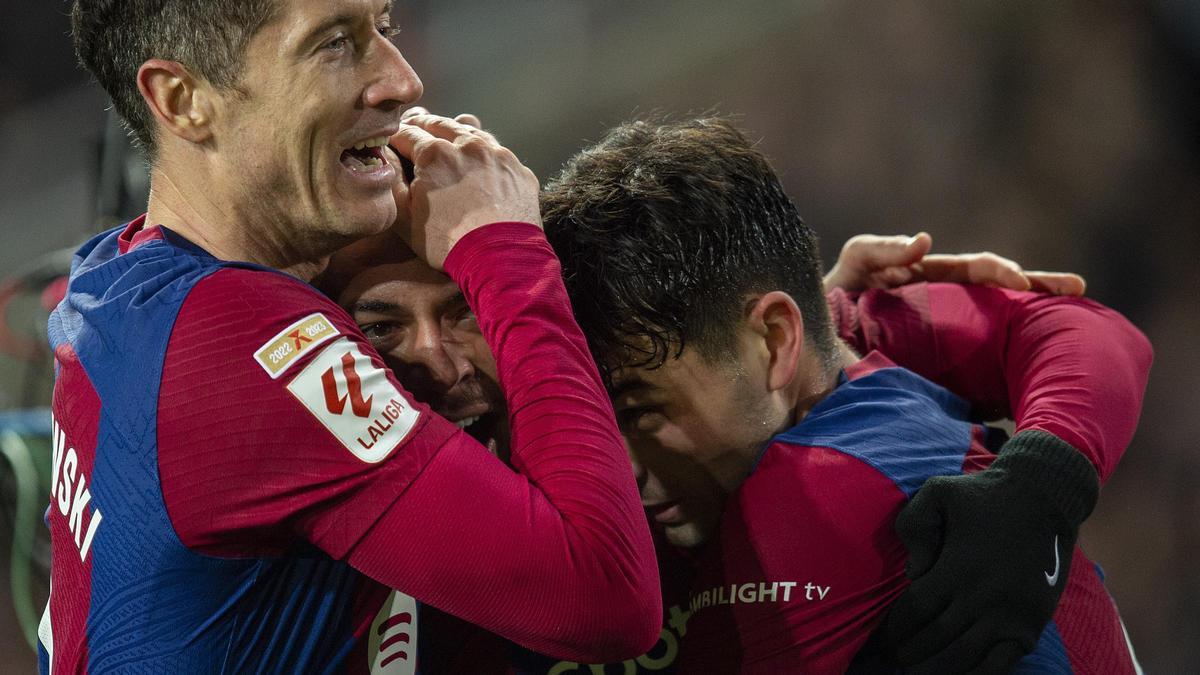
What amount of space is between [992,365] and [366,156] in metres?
1.17

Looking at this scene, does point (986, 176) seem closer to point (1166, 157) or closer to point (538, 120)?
point (1166, 157)

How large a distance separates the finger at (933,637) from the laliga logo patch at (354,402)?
2.42ft

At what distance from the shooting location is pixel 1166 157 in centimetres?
543

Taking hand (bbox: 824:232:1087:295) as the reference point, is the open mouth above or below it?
above

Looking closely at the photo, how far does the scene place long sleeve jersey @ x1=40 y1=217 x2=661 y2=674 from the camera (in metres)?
1.33

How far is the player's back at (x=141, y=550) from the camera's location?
136cm

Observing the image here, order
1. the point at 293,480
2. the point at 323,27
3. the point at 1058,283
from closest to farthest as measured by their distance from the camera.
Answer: the point at 293,480 → the point at 323,27 → the point at 1058,283

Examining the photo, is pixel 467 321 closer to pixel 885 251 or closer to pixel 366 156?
pixel 366 156

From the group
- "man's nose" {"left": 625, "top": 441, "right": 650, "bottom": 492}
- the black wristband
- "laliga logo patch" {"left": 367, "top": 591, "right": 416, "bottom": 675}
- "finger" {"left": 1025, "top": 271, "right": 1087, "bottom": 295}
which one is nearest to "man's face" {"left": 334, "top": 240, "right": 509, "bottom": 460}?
"man's nose" {"left": 625, "top": 441, "right": 650, "bottom": 492}

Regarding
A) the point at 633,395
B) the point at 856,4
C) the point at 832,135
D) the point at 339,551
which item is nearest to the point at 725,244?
the point at 633,395

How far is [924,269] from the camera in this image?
7.61 ft

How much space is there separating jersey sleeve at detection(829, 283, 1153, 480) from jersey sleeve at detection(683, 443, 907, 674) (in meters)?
0.41

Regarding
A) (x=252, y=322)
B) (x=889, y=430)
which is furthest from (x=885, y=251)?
(x=252, y=322)

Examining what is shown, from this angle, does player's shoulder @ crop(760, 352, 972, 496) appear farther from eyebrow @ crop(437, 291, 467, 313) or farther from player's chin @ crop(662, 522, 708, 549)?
eyebrow @ crop(437, 291, 467, 313)
